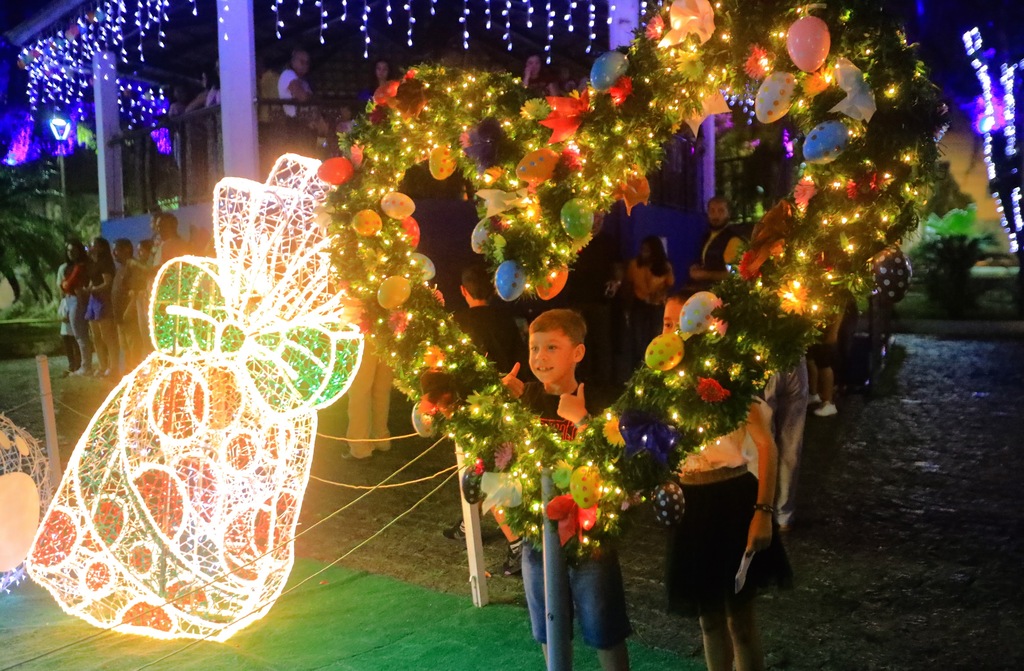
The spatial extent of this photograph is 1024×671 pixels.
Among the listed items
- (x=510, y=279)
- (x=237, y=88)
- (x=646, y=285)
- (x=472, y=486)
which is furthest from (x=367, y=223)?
(x=237, y=88)

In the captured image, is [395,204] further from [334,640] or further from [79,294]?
[79,294]

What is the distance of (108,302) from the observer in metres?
12.6

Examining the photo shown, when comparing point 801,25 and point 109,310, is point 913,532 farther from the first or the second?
point 109,310

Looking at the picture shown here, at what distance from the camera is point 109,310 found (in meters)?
12.6

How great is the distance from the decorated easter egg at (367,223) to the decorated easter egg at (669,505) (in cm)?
185

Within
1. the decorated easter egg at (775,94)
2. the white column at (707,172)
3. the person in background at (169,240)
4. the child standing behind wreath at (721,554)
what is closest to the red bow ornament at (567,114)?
the decorated easter egg at (775,94)

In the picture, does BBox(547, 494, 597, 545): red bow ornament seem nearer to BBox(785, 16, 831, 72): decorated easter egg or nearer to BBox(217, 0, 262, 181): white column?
BBox(785, 16, 831, 72): decorated easter egg

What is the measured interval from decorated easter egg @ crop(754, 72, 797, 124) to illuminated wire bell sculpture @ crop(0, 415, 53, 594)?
3.98 meters

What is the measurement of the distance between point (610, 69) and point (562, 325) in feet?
3.19

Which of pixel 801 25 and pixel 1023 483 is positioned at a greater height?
pixel 801 25

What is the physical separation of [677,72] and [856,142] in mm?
692

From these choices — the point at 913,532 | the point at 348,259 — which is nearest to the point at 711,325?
the point at 348,259

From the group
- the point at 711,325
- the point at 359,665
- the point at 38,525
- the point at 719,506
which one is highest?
the point at 711,325

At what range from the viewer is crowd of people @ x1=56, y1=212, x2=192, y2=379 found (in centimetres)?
1163
